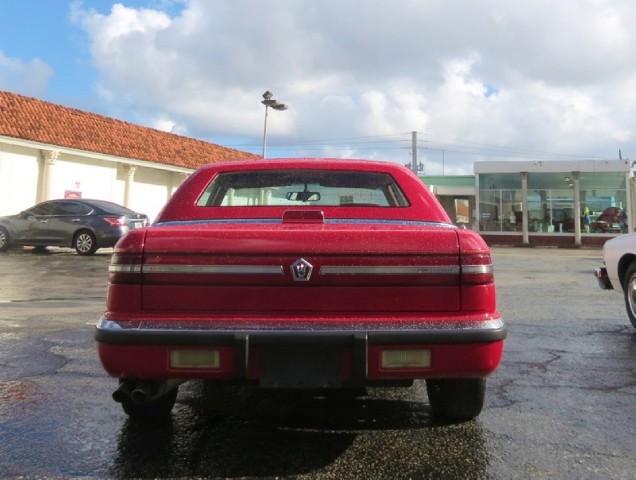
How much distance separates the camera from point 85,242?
44.9 ft

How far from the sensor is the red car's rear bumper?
2.39m

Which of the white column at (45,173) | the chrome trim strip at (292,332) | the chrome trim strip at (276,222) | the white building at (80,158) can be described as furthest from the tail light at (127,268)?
the white column at (45,173)

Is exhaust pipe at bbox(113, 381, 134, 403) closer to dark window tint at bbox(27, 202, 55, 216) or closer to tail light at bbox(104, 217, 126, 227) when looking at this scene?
tail light at bbox(104, 217, 126, 227)

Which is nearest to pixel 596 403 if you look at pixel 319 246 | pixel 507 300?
pixel 319 246

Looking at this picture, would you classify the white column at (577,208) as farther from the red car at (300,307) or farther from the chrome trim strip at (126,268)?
the chrome trim strip at (126,268)

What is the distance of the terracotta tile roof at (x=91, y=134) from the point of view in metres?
18.2

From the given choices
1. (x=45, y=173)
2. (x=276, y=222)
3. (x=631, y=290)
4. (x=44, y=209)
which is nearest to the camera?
(x=276, y=222)

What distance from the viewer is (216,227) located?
2670 millimetres

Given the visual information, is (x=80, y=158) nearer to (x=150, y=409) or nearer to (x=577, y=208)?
(x=150, y=409)

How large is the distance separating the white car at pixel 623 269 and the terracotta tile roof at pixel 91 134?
17.6 metres

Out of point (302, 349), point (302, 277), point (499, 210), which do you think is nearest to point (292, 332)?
point (302, 349)

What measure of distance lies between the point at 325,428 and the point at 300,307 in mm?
963

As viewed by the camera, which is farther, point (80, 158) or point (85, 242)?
point (80, 158)

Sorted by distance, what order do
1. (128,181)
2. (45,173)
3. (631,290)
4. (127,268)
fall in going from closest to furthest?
(127,268) < (631,290) < (45,173) < (128,181)
